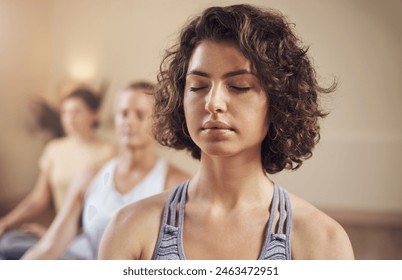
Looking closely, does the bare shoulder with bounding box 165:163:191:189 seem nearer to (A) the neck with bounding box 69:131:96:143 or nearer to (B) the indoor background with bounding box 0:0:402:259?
(B) the indoor background with bounding box 0:0:402:259

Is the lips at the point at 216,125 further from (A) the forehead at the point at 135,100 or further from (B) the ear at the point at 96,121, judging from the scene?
(B) the ear at the point at 96,121

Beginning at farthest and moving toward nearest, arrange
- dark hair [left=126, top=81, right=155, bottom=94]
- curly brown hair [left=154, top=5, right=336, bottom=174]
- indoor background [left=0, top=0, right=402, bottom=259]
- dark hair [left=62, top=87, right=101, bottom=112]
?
dark hair [left=62, top=87, right=101, bottom=112]
dark hair [left=126, top=81, right=155, bottom=94]
indoor background [left=0, top=0, right=402, bottom=259]
curly brown hair [left=154, top=5, right=336, bottom=174]

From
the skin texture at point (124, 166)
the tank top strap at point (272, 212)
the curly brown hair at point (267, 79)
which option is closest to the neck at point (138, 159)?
the skin texture at point (124, 166)

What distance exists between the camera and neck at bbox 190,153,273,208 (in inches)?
46.1

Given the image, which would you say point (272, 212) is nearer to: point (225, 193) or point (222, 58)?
point (225, 193)

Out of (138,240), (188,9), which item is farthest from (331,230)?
(188,9)

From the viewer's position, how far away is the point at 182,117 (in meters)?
1.24

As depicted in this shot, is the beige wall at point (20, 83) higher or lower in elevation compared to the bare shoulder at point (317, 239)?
higher

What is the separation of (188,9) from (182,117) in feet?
1.37

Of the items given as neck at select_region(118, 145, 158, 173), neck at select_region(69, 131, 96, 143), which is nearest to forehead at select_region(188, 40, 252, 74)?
neck at select_region(118, 145, 158, 173)

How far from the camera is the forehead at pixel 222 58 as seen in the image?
112cm

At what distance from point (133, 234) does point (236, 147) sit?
0.27 m

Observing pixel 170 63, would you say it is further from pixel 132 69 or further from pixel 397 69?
pixel 397 69

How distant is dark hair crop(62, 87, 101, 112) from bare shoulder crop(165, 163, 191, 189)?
313mm
